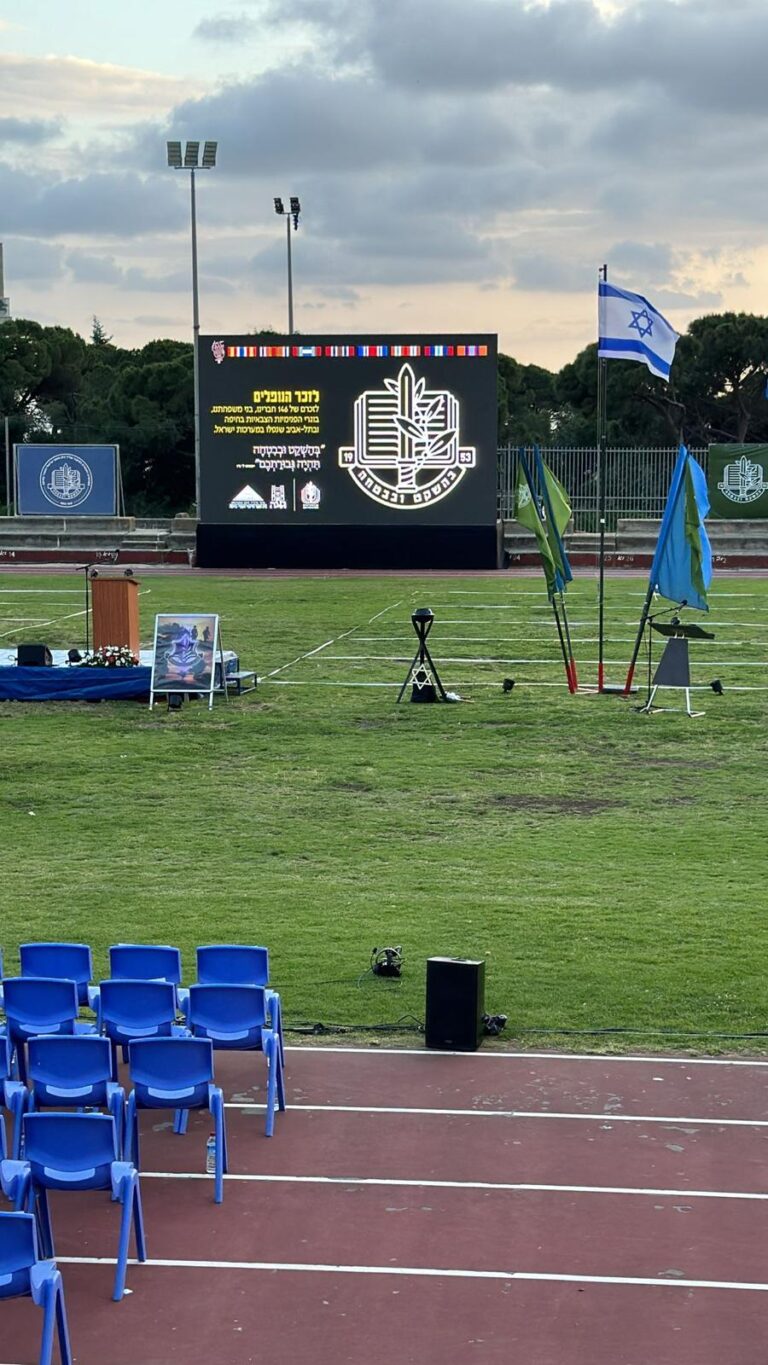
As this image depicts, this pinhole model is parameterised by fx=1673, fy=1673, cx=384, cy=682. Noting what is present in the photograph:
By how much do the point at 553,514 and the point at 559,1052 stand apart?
16.5 m

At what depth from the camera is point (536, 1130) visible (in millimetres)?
10078

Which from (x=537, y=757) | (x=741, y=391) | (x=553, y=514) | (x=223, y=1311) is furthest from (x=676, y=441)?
(x=223, y=1311)

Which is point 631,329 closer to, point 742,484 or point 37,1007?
point 37,1007

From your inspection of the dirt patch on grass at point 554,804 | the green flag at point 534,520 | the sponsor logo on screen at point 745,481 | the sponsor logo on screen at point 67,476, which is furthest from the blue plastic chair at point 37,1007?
the sponsor logo on screen at point 67,476

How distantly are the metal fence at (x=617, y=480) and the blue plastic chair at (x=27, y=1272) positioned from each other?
48097 millimetres

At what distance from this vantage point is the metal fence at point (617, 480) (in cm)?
5462

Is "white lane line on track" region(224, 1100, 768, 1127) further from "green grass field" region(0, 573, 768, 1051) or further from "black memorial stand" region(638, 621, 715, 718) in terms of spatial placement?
"black memorial stand" region(638, 621, 715, 718)

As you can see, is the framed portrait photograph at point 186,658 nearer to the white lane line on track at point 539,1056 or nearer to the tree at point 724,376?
the white lane line on track at point 539,1056

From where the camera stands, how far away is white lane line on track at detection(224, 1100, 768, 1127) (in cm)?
1020

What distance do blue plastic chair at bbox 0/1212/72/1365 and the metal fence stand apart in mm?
48097

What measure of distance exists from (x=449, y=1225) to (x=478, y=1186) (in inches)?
21.3

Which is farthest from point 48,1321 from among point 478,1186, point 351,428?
point 351,428

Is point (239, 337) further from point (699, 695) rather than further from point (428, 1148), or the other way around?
point (428, 1148)

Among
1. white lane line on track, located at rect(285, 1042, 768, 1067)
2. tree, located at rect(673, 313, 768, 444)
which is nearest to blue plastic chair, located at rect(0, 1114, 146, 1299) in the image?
white lane line on track, located at rect(285, 1042, 768, 1067)
